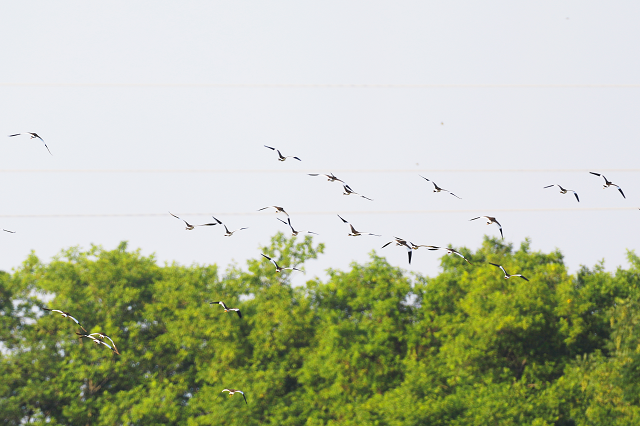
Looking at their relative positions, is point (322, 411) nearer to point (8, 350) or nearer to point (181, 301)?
point (181, 301)

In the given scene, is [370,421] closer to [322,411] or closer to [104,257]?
[322,411]

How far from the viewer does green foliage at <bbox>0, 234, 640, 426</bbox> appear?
25.0 m

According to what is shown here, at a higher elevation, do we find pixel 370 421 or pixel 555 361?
pixel 555 361

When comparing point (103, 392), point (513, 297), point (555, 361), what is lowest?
point (103, 392)

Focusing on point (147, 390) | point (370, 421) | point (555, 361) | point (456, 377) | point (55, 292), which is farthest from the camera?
point (55, 292)

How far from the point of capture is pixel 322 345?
29.0m

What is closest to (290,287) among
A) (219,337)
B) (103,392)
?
(219,337)

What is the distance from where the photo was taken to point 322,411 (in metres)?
27.0

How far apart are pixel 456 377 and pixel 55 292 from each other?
17.3m

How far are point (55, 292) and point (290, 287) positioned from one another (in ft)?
32.9

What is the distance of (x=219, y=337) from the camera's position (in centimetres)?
3058

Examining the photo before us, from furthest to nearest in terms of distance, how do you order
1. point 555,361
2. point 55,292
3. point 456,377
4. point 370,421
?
point 55,292
point 555,361
point 456,377
point 370,421

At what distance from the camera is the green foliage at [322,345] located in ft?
81.9

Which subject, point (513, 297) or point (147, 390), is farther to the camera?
point (147, 390)
